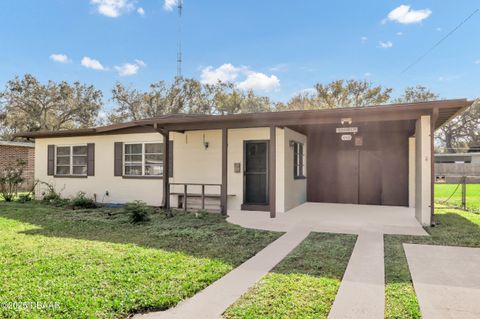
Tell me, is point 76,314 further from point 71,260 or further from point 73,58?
point 73,58

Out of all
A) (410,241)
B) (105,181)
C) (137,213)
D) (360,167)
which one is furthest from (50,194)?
(410,241)

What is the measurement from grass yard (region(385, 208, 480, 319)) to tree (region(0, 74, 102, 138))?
2793cm

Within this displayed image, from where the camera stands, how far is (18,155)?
15609 millimetres

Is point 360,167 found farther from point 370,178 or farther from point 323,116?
point 323,116

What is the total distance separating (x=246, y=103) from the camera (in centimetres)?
2988

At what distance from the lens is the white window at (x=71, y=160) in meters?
11.1

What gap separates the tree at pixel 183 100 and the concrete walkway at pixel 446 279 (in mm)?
25363

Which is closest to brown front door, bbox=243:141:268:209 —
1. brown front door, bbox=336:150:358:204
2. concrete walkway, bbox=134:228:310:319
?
brown front door, bbox=336:150:358:204

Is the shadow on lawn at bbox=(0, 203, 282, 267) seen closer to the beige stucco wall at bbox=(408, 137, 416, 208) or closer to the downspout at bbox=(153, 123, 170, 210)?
the downspout at bbox=(153, 123, 170, 210)

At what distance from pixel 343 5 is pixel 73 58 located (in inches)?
761

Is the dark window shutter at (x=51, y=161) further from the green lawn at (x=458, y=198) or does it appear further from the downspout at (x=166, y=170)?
the green lawn at (x=458, y=198)

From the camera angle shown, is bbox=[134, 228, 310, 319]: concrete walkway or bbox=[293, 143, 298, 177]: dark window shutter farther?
bbox=[293, 143, 298, 177]: dark window shutter

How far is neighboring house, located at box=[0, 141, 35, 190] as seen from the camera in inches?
593

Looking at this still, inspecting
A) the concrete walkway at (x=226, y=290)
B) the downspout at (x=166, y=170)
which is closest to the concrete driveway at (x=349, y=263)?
the concrete walkway at (x=226, y=290)
